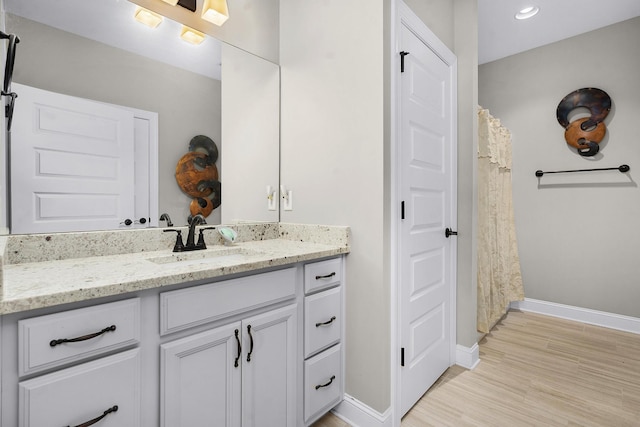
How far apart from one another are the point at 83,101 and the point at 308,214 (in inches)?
44.8

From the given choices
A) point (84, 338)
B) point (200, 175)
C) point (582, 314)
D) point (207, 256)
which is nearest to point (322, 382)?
point (207, 256)

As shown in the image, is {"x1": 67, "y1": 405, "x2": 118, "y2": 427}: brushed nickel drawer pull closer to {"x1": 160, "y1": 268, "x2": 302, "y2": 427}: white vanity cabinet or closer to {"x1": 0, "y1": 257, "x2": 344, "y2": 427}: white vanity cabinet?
{"x1": 0, "y1": 257, "x2": 344, "y2": 427}: white vanity cabinet

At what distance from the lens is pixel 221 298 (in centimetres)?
109

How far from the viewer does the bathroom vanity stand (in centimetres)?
76

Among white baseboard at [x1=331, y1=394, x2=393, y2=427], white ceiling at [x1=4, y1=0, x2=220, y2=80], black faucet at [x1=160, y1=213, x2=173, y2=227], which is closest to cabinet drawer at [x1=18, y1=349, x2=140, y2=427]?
black faucet at [x1=160, y1=213, x2=173, y2=227]

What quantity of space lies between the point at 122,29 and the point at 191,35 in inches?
12.5

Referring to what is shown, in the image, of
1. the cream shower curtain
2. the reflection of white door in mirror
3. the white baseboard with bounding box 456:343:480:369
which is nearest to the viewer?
the reflection of white door in mirror

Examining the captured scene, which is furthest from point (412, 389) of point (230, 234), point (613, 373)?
point (613, 373)

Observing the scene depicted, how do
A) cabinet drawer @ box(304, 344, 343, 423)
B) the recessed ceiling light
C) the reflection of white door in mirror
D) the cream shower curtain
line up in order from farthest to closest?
the recessed ceiling light, the cream shower curtain, cabinet drawer @ box(304, 344, 343, 423), the reflection of white door in mirror

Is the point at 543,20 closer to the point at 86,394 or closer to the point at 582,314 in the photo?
the point at 582,314

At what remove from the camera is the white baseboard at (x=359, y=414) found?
4.83 feet

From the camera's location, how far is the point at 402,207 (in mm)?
1573

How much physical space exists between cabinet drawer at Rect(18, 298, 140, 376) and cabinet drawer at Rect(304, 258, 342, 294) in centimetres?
69

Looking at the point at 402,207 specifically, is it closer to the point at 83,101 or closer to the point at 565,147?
the point at 83,101
